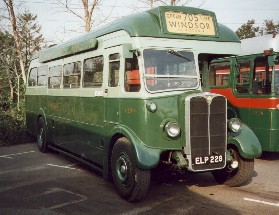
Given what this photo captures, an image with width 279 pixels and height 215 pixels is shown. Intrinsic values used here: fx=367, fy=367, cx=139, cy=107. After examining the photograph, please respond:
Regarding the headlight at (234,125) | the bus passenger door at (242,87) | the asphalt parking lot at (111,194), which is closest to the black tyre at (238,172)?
the asphalt parking lot at (111,194)

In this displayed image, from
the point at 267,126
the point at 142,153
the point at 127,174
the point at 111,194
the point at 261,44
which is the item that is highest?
the point at 261,44

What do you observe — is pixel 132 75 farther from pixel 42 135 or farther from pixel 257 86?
pixel 42 135

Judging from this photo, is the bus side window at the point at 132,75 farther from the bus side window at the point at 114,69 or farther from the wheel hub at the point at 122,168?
the wheel hub at the point at 122,168

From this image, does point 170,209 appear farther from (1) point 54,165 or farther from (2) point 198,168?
(1) point 54,165

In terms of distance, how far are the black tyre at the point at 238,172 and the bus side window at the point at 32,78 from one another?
7.22 m

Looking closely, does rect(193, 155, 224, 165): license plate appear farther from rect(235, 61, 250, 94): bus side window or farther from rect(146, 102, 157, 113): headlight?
rect(235, 61, 250, 94): bus side window

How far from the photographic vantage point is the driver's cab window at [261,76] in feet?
30.6

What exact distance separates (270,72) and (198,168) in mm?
4436

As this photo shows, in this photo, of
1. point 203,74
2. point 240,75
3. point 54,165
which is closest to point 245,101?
point 240,75

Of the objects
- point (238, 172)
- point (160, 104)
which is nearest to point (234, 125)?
point (238, 172)

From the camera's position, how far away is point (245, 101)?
10039mm

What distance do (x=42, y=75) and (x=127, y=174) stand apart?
6129 mm

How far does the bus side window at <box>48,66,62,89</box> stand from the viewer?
31.5 ft

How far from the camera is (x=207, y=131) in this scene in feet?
20.2
